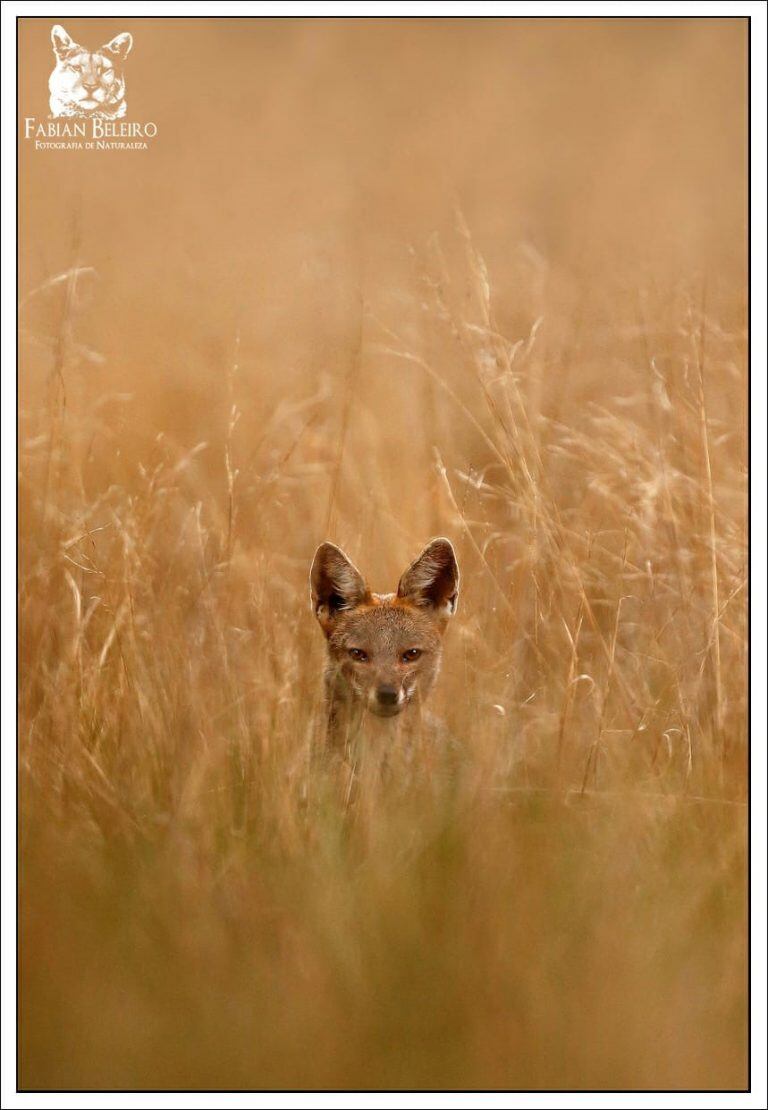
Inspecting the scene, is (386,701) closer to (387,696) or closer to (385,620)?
(387,696)

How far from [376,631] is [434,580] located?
0.91 ft

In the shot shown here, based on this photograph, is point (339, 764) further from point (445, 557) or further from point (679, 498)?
point (679, 498)

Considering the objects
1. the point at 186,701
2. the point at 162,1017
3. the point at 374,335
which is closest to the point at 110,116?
the point at 374,335

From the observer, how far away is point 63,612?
3.79 metres

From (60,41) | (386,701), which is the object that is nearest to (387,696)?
(386,701)

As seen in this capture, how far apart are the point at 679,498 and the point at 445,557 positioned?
91cm

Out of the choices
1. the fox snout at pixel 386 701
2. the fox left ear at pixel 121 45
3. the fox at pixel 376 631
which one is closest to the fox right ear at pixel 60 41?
the fox left ear at pixel 121 45

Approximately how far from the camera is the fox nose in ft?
12.0

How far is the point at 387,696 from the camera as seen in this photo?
3.65 metres

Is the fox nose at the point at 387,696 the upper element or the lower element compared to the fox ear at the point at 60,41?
lower

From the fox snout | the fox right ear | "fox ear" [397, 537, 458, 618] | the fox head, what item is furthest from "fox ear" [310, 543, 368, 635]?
the fox right ear

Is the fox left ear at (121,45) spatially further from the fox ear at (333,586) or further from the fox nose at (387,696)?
the fox nose at (387,696)

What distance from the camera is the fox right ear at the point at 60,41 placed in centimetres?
365

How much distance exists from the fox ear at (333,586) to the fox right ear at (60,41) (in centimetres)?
191
